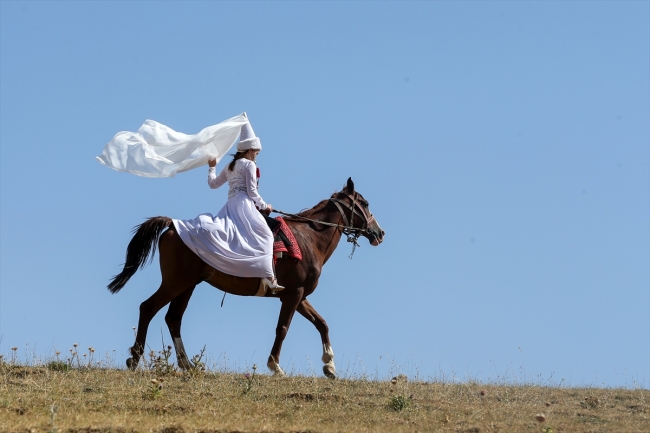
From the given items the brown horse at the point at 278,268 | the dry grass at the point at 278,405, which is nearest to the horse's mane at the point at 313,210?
the brown horse at the point at 278,268

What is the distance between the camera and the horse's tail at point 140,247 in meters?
13.3

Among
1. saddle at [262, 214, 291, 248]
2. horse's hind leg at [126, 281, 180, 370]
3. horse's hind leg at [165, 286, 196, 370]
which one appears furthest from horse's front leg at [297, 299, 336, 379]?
horse's hind leg at [126, 281, 180, 370]

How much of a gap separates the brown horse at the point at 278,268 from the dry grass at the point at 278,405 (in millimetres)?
1097

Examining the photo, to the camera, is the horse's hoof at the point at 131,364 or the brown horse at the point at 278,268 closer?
the horse's hoof at the point at 131,364

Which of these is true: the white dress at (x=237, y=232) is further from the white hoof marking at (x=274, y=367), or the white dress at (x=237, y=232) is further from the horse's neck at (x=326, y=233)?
the horse's neck at (x=326, y=233)

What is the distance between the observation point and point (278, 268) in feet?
45.3

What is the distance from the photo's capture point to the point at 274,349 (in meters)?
13.8

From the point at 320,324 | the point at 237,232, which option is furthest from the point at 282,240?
the point at 320,324

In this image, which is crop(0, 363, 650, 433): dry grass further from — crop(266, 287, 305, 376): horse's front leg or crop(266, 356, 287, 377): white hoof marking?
crop(266, 287, 305, 376): horse's front leg

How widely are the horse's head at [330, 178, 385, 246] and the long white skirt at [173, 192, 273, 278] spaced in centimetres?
213

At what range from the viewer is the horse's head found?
15367 mm

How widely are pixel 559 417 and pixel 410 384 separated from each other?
2.49 metres

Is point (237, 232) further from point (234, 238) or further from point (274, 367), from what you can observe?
point (274, 367)

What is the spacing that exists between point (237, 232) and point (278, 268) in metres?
0.90
